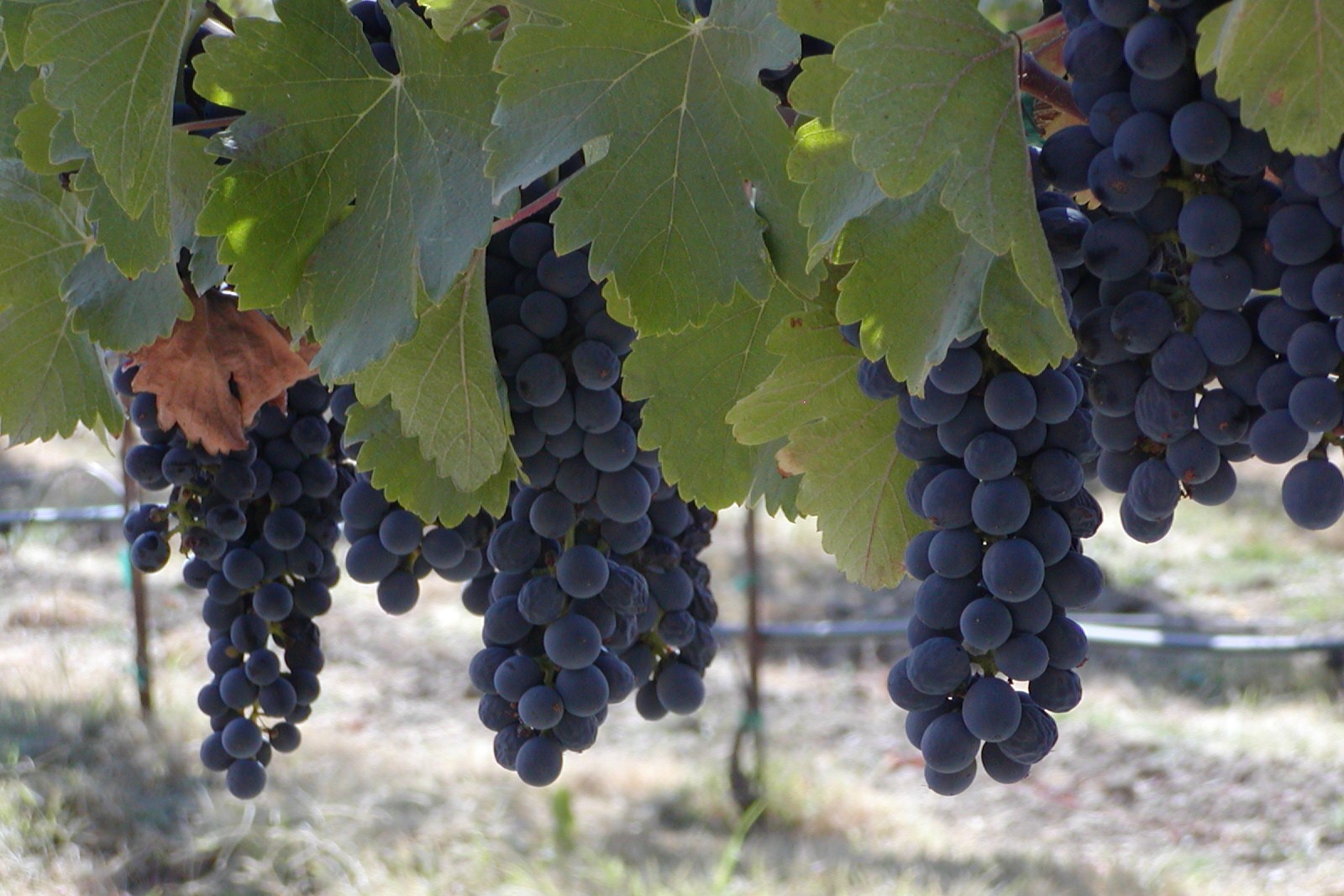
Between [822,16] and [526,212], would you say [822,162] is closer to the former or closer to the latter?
[822,16]

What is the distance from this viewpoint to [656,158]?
661 mm

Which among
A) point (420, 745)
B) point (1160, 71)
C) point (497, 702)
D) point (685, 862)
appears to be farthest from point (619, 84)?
point (420, 745)

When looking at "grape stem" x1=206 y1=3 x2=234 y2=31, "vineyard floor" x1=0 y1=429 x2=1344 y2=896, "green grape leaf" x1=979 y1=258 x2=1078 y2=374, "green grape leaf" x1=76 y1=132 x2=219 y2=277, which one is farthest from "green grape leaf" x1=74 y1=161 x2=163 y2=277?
"vineyard floor" x1=0 y1=429 x2=1344 y2=896

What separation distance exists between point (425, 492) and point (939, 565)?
0.35m

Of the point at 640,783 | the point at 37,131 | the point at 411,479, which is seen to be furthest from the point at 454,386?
the point at 640,783

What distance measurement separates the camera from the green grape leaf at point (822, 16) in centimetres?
59

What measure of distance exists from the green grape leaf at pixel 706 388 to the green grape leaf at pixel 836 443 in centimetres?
3

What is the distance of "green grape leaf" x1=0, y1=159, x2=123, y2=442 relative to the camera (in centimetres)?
88

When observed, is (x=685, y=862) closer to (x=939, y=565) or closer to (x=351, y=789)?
(x=351, y=789)

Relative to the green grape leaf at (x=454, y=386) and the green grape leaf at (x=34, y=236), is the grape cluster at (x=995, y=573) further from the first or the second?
the green grape leaf at (x=34, y=236)

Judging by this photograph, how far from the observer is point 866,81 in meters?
0.53

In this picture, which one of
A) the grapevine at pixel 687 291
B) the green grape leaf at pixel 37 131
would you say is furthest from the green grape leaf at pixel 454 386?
the green grape leaf at pixel 37 131

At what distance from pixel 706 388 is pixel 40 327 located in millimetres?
474

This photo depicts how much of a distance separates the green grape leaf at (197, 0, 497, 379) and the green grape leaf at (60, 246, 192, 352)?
98 mm
